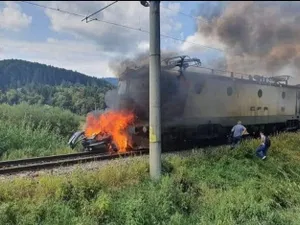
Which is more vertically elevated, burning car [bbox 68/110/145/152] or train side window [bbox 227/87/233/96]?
train side window [bbox 227/87/233/96]

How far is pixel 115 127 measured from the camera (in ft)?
47.9

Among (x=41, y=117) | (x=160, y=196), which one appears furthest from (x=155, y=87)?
(x=41, y=117)

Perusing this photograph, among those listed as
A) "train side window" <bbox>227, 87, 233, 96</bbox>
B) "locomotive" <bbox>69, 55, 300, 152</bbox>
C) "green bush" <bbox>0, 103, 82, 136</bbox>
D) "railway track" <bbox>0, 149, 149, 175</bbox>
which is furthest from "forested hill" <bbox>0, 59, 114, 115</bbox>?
"train side window" <bbox>227, 87, 233, 96</bbox>

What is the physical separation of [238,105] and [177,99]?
484cm

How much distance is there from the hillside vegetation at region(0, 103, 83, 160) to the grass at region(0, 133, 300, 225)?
548cm

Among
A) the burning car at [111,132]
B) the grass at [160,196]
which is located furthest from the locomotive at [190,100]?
the grass at [160,196]

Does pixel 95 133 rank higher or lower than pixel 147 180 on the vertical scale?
higher

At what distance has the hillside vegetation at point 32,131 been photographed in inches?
577

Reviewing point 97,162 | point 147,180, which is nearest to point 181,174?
point 147,180

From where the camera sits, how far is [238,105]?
60.4 feet

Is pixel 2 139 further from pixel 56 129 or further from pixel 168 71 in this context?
pixel 168 71

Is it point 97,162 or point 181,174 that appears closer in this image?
point 181,174

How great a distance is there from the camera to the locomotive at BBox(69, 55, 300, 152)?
1462 centimetres

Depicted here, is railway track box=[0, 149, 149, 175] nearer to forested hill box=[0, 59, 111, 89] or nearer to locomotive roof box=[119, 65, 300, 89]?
locomotive roof box=[119, 65, 300, 89]
